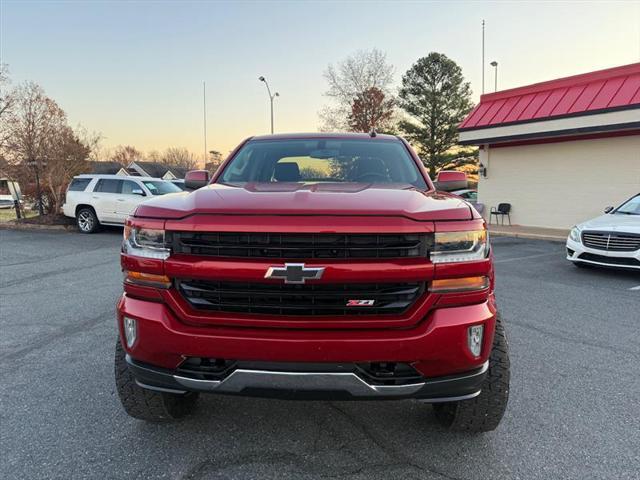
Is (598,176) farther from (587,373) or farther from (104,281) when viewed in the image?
(104,281)

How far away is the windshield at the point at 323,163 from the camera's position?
3373mm

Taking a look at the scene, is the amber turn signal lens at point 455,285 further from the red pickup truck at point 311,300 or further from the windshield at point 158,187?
the windshield at point 158,187

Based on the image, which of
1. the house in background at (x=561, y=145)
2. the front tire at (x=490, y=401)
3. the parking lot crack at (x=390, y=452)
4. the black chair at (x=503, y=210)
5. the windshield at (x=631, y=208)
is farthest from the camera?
the black chair at (x=503, y=210)

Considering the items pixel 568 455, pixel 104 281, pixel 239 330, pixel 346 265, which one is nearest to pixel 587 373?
pixel 568 455

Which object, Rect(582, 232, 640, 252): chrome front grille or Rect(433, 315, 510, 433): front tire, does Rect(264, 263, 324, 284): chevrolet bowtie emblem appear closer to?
Rect(433, 315, 510, 433): front tire

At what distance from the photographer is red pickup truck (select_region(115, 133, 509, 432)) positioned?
1995 millimetres

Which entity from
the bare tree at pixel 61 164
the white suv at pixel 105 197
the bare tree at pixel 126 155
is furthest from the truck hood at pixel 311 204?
the bare tree at pixel 126 155

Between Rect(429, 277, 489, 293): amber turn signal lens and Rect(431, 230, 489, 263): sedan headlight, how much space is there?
0.29 feet

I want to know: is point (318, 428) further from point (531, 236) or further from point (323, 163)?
point (531, 236)

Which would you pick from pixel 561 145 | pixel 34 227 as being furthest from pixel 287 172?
pixel 34 227

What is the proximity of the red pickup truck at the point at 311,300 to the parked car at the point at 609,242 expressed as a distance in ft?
21.3

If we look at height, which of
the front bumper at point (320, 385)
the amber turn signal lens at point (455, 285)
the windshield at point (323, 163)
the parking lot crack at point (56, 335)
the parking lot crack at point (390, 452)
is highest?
the windshield at point (323, 163)

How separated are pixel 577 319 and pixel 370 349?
13.3 ft

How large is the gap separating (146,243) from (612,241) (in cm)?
770
